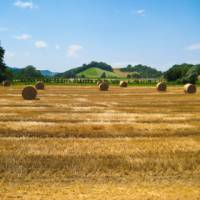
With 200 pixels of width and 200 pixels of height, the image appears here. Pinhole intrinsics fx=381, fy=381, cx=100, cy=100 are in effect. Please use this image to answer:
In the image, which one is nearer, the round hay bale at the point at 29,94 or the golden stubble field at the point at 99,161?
the golden stubble field at the point at 99,161

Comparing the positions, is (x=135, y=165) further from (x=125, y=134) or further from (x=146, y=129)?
(x=146, y=129)

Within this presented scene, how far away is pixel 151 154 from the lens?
12641 millimetres

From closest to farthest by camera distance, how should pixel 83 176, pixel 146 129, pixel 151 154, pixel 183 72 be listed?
pixel 83 176
pixel 151 154
pixel 146 129
pixel 183 72

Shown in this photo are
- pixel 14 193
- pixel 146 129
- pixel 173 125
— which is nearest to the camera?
pixel 14 193

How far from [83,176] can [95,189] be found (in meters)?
1.17

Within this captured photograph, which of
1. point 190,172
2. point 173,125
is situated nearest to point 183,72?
point 173,125

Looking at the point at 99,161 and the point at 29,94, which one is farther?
the point at 29,94

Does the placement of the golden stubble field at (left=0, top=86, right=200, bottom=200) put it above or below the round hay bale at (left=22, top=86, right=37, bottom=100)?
below

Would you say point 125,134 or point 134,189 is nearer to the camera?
point 134,189

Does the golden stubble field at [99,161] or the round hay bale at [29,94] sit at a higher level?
the round hay bale at [29,94]

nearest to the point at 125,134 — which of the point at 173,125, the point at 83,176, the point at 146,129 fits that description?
the point at 146,129

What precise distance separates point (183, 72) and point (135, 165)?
369 ft

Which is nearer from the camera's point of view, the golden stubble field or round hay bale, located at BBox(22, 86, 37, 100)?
the golden stubble field

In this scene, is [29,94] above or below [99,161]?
above
